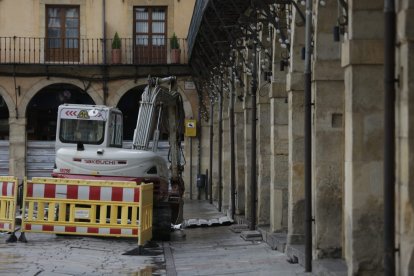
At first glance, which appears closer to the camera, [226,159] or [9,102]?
[226,159]

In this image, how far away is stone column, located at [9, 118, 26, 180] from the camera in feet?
117

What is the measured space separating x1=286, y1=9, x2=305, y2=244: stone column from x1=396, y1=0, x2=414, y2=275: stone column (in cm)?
514

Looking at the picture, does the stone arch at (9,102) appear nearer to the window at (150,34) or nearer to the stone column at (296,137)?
the window at (150,34)

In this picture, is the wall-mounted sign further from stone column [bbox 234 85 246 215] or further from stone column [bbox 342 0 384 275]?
stone column [bbox 342 0 384 275]

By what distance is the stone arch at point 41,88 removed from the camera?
3578 centimetres

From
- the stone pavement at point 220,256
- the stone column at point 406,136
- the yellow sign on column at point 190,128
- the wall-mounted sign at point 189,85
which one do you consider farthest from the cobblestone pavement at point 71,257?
the wall-mounted sign at point 189,85

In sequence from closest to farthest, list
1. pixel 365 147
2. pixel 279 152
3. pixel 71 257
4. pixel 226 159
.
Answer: pixel 365 147 → pixel 71 257 → pixel 279 152 → pixel 226 159

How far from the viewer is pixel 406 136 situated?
941 centimetres

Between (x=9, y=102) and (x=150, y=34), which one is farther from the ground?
(x=150, y=34)

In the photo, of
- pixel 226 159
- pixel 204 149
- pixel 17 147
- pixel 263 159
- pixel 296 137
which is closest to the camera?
pixel 296 137

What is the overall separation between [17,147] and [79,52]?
14.0 feet

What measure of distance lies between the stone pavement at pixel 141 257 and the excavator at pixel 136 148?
1244 mm

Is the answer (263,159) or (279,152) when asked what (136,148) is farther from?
(279,152)

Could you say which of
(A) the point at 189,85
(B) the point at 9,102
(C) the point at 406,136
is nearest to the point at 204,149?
(A) the point at 189,85
